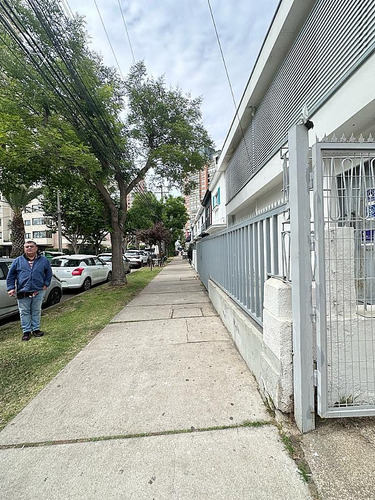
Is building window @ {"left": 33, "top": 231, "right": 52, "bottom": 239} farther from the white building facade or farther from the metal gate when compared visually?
the metal gate

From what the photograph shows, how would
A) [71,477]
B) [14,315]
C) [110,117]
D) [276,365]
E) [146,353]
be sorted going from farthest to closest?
[110,117], [14,315], [146,353], [276,365], [71,477]

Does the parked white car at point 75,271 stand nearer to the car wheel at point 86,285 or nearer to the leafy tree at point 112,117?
the car wheel at point 86,285

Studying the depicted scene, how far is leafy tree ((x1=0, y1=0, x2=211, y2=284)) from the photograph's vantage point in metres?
7.51

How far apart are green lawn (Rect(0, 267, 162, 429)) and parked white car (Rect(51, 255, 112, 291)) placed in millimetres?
2635

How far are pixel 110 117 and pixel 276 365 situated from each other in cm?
927

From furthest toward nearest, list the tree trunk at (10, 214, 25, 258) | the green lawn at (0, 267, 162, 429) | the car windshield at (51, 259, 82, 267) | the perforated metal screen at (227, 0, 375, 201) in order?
1. the tree trunk at (10, 214, 25, 258)
2. the car windshield at (51, 259, 82, 267)
3. the perforated metal screen at (227, 0, 375, 201)
4. the green lawn at (0, 267, 162, 429)

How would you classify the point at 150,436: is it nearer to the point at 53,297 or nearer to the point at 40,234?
the point at 53,297

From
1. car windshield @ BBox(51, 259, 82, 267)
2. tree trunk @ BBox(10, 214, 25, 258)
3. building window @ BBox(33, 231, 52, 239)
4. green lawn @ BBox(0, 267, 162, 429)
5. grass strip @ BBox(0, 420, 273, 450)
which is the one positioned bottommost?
green lawn @ BBox(0, 267, 162, 429)

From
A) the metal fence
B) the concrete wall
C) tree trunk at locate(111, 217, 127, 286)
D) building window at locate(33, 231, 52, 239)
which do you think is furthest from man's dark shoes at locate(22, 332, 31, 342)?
building window at locate(33, 231, 52, 239)

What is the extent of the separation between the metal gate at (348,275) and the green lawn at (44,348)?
302 centimetres

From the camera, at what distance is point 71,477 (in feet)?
5.80

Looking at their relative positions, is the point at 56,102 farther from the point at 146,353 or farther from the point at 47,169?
the point at 146,353

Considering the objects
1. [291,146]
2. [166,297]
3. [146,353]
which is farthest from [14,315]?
[291,146]

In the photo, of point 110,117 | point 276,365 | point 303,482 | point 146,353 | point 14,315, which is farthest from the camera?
point 110,117
